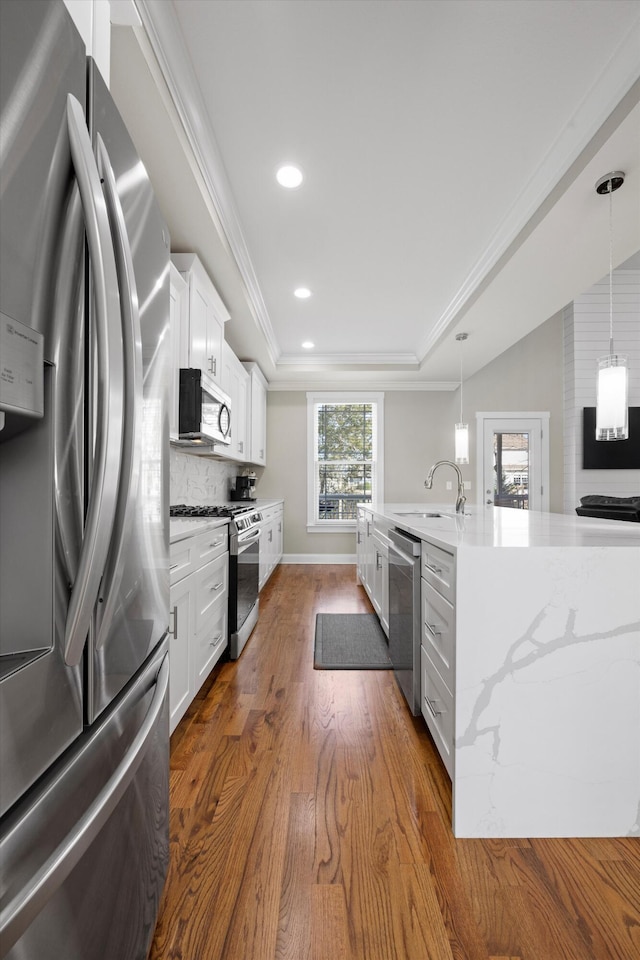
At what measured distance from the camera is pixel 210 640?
243 cm

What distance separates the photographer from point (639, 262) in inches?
232

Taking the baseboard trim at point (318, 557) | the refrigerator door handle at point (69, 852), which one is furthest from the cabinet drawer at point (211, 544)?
the baseboard trim at point (318, 557)

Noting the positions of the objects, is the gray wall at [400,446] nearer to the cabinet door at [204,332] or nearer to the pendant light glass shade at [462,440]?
the pendant light glass shade at [462,440]

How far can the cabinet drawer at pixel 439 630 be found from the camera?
1534 mm

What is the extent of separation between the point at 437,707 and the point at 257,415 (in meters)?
4.42

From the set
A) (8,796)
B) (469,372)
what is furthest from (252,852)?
(469,372)

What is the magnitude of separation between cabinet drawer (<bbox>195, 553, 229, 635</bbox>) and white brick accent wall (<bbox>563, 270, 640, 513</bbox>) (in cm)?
523

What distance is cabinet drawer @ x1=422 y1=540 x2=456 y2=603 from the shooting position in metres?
1.54

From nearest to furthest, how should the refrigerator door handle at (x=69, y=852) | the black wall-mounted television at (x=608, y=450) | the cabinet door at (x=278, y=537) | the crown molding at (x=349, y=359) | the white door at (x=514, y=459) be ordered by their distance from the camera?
the refrigerator door handle at (x=69, y=852) < the cabinet door at (x=278, y=537) < the crown molding at (x=349, y=359) < the black wall-mounted television at (x=608, y=450) < the white door at (x=514, y=459)

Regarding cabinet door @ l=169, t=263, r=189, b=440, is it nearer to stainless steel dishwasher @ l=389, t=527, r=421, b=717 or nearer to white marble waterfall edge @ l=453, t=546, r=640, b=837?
stainless steel dishwasher @ l=389, t=527, r=421, b=717

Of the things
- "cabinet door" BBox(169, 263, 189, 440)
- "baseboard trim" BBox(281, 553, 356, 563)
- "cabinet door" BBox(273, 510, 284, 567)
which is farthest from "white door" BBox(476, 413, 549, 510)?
"cabinet door" BBox(169, 263, 189, 440)

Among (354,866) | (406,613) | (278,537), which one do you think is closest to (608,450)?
(278,537)

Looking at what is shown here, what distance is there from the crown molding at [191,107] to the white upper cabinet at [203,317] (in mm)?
268

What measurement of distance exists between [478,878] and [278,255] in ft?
11.5
